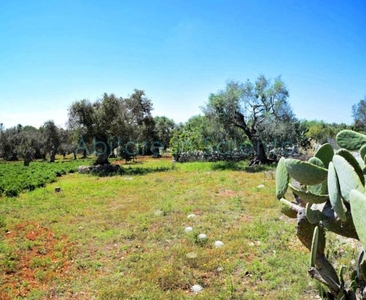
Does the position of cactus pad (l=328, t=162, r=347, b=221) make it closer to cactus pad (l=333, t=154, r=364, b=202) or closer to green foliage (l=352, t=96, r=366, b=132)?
cactus pad (l=333, t=154, r=364, b=202)

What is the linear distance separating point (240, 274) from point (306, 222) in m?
3.02

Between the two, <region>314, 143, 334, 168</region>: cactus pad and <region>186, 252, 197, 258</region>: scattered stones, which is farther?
<region>186, 252, 197, 258</region>: scattered stones

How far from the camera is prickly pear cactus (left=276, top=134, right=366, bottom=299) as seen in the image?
1673mm

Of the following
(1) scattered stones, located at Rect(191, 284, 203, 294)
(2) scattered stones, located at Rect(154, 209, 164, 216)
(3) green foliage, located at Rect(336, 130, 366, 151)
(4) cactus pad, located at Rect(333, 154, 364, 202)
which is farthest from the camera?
(2) scattered stones, located at Rect(154, 209, 164, 216)

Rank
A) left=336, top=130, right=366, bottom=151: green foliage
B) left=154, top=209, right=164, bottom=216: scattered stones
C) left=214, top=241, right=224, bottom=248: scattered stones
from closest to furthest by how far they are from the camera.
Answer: left=336, top=130, right=366, bottom=151: green foliage
left=214, top=241, right=224, bottom=248: scattered stones
left=154, top=209, right=164, bottom=216: scattered stones

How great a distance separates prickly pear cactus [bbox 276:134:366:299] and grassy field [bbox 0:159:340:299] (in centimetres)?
199

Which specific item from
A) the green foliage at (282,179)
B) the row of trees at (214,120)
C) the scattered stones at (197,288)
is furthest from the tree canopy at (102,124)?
the green foliage at (282,179)

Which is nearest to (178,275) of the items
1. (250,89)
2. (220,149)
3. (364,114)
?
(250,89)

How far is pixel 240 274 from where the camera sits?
528 centimetres

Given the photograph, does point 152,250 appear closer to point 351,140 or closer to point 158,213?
point 158,213

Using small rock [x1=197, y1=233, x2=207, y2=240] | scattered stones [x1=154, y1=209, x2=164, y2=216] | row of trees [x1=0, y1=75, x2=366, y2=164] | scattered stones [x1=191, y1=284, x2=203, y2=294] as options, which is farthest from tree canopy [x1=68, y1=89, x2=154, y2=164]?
scattered stones [x1=191, y1=284, x2=203, y2=294]

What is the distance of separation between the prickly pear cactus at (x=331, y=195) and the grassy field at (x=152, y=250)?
1.99 m

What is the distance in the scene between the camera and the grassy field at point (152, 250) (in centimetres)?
489

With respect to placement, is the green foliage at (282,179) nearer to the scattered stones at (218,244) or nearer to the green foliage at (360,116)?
the scattered stones at (218,244)
